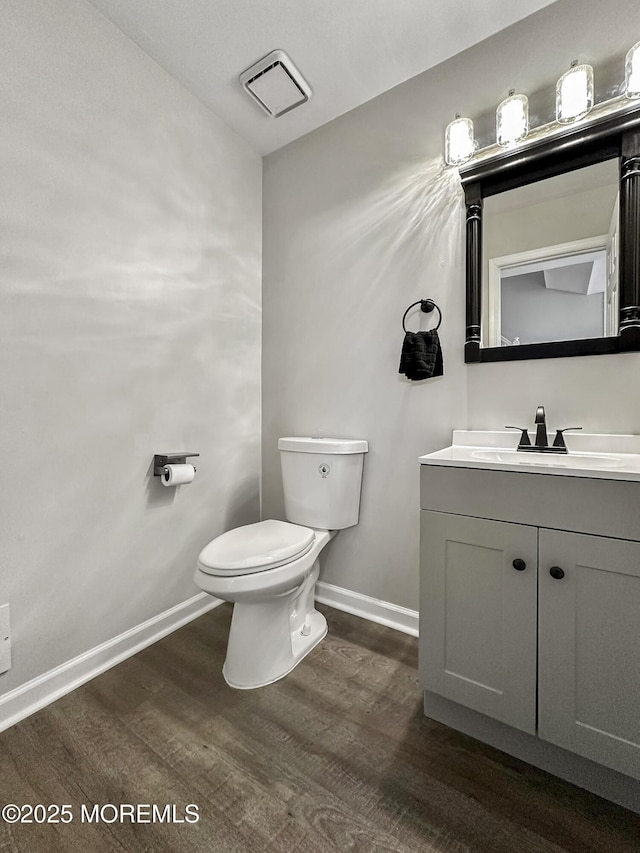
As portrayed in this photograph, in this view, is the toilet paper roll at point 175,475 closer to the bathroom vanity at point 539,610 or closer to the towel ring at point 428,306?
the bathroom vanity at point 539,610

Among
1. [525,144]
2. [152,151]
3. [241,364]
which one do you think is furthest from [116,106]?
[525,144]

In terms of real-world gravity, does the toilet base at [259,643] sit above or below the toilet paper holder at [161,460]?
below

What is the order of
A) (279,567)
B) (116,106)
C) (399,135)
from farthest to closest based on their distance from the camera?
1. (399,135)
2. (116,106)
3. (279,567)

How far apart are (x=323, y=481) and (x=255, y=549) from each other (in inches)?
18.0

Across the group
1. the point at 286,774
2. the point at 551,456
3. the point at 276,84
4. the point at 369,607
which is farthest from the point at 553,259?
the point at 286,774

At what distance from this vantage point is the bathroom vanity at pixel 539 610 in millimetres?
928

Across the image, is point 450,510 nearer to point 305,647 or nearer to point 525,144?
point 305,647

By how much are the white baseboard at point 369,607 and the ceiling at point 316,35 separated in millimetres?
2285

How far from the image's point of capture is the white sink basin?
97cm

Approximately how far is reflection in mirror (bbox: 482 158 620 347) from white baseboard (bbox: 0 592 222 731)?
68.5 inches

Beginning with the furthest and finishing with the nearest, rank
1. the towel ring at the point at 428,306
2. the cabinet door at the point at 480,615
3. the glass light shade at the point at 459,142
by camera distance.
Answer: the towel ring at the point at 428,306 → the glass light shade at the point at 459,142 → the cabinet door at the point at 480,615

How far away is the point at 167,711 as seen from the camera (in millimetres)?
1281

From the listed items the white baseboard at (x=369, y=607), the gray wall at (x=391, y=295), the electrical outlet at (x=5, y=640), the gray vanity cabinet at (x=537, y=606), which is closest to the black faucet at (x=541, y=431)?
the gray wall at (x=391, y=295)

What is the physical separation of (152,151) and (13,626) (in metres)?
1.81
